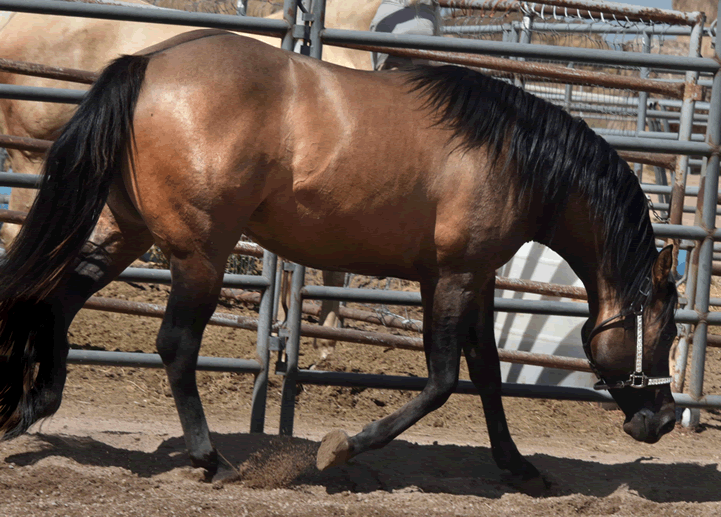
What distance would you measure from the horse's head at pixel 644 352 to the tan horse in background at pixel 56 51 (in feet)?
8.01

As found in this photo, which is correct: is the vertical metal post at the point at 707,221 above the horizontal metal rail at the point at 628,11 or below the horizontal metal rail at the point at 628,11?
below

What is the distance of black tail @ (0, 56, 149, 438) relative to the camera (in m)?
2.34

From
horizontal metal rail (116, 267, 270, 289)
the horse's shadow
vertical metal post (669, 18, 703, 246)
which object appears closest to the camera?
the horse's shadow

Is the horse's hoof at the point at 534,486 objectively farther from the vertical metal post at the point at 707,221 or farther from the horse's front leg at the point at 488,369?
the vertical metal post at the point at 707,221

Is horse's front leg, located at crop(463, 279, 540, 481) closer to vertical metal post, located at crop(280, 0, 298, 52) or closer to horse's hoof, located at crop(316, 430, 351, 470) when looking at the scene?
horse's hoof, located at crop(316, 430, 351, 470)

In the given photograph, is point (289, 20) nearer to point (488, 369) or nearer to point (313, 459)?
point (488, 369)

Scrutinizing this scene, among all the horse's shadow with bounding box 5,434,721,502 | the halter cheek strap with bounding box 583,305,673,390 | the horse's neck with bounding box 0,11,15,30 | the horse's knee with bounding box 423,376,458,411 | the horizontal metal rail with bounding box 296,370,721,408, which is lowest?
the horse's shadow with bounding box 5,434,721,502

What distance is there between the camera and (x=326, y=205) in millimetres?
A: 2445

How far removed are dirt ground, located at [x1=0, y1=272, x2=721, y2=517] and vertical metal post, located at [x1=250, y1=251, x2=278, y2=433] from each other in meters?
0.16

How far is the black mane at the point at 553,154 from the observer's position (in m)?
2.59

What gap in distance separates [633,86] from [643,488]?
166cm

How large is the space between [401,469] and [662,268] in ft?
3.94

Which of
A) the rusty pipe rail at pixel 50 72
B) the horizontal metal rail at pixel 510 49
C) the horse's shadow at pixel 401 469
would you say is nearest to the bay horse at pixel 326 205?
the horse's shadow at pixel 401 469

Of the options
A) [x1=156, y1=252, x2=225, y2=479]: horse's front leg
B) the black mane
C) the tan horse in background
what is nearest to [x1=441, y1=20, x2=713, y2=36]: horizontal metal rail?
the tan horse in background
